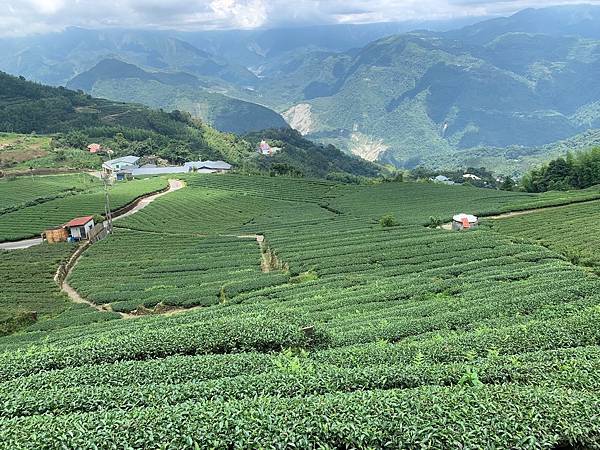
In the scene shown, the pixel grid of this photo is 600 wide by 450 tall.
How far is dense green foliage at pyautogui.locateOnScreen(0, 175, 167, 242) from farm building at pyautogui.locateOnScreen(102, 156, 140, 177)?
59.6ft

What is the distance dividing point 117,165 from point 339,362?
118420mm

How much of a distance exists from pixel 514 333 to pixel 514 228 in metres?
36.2

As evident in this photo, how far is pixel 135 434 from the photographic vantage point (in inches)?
401

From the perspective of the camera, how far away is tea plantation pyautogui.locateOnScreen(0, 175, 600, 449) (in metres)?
10.2

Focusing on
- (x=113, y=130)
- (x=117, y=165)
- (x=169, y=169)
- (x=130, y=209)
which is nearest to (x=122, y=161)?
(x=117, y=165)

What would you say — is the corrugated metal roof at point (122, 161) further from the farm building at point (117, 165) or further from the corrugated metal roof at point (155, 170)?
the corrugated metal roof at point (155, 170)

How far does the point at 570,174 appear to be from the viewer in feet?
318

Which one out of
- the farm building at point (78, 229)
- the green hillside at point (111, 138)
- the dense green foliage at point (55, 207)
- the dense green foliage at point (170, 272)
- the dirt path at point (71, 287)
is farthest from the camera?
the green hillside at point (111, 138)

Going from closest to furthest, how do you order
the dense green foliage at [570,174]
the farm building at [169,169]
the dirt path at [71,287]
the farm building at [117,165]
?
the dirt path at [71,287]
the dense green foliage at [570,174]
the farm building at [117,165]
the farm building at [169,169]

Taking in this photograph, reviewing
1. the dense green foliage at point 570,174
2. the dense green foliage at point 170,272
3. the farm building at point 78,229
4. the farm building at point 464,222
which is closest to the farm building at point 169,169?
the farm building at point 78,229

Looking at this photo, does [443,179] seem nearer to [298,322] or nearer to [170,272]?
[170,272]

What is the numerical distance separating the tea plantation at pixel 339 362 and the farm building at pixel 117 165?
270ft

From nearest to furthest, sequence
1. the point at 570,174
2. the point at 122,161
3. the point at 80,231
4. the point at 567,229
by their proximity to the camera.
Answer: the point at 567,229 → the point at 80,231 → the point at 570,174 → the point at 122,161

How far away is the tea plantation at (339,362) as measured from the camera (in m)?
10.2
